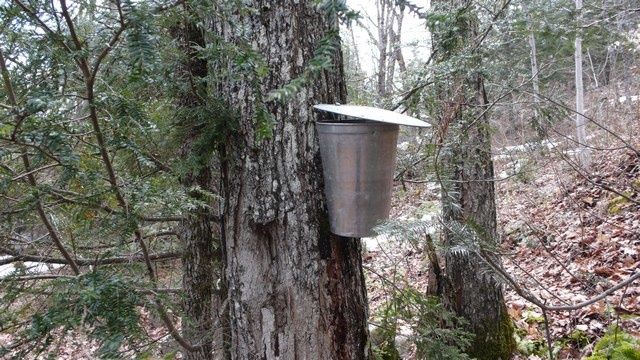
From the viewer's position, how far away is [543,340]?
3883 millimetres

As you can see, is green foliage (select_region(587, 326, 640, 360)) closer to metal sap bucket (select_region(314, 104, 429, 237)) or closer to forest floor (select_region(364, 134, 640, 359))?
forest floor (select_region(364, 134, 640, 359))

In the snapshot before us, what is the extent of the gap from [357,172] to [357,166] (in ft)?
0.07

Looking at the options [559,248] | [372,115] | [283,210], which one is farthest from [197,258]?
[559,248]

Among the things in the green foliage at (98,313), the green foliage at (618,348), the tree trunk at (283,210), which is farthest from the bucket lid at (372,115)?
the green foliage at (618,348)

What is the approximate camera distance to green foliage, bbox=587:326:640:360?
2.84 meters

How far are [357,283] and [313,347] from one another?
278 mm

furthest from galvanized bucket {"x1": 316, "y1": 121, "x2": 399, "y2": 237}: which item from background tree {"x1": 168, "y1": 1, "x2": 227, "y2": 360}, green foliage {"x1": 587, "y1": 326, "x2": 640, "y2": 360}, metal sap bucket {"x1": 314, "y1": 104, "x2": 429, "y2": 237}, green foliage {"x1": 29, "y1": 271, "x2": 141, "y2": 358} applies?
green foliage {"x1": 587, "y1": 326, "x2": 640, "y2": 360}

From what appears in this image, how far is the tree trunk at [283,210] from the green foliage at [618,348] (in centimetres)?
201

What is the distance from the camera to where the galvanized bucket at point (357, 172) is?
152 cm

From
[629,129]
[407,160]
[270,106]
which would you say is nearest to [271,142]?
[270,106]

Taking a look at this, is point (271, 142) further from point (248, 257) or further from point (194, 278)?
point (194, 278)

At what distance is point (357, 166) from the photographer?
→ 154 centimetres

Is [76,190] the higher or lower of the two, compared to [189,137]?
lower

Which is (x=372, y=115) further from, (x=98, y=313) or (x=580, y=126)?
(x=580, y=126)
